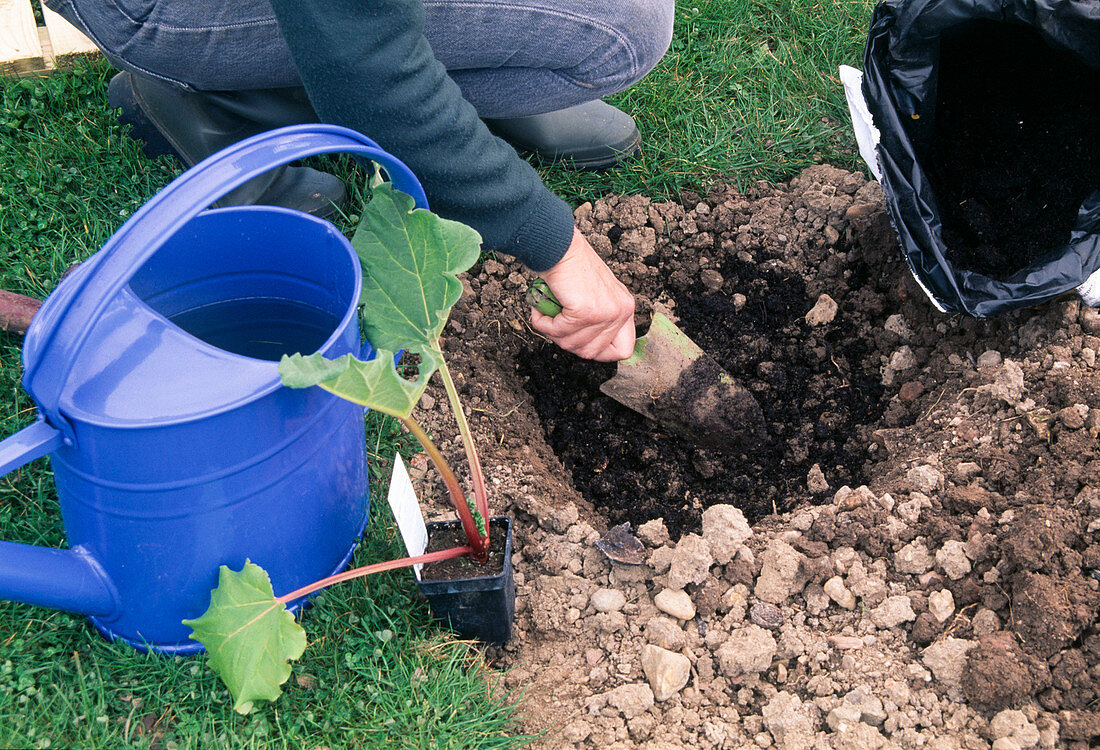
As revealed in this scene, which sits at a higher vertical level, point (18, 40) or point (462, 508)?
point (18, 40)

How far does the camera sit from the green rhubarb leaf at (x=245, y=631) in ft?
4.13

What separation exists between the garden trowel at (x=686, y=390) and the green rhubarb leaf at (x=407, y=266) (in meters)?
0.76

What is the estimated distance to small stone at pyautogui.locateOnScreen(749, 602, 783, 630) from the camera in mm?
1512

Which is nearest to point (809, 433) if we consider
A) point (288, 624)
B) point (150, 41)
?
point (288, 624)

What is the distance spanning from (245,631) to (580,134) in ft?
5.30

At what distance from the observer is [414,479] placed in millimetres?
1768

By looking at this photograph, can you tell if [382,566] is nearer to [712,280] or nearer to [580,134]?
[712,280]

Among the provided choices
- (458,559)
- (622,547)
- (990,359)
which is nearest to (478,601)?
(458,559)

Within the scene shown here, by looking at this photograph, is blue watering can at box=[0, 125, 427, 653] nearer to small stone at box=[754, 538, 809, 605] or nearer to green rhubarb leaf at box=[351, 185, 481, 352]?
green rhubarb leaf at box=[351, 185, 481, 352]

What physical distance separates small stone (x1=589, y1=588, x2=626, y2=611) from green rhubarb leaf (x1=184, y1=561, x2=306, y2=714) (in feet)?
1.88

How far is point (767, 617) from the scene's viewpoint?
151cm

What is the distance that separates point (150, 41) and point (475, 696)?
58.6 inches

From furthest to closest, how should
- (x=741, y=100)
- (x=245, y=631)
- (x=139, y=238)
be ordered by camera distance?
(x=741, y=100), (x=245, y=631), (x=139, y=238)

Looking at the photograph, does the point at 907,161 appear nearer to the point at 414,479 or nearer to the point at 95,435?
the point at 414,479
